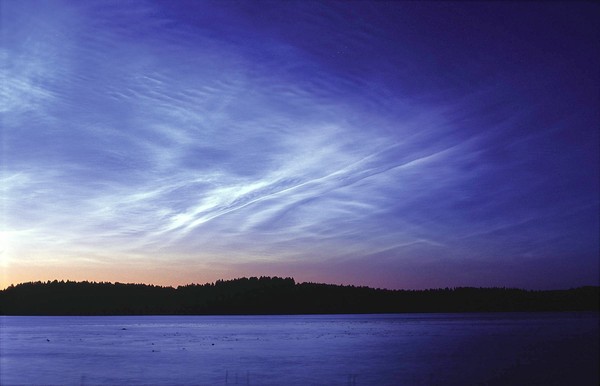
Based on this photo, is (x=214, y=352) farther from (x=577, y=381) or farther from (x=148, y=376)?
(x=577, y=381)

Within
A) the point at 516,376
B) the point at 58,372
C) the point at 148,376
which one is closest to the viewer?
the point at 516,376

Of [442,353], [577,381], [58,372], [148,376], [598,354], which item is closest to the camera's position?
[577,381]

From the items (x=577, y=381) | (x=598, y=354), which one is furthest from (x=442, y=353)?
(x=577, y=381)

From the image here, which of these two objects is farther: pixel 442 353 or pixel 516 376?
pixel 442 353

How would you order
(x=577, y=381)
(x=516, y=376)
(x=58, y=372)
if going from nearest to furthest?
(x=577, y=381)
(x=516, y=376)
(x=58, y=372)

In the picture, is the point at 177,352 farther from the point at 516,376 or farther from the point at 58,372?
the point at 516,376

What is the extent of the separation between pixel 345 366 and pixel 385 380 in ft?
31.4

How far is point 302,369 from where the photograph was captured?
176 ft

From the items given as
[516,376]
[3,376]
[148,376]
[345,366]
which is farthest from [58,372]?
[516,376]

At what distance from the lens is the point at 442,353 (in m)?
70.2

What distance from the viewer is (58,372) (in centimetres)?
5334

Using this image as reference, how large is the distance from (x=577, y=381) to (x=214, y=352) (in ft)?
144

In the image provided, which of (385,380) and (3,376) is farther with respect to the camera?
(3,376)

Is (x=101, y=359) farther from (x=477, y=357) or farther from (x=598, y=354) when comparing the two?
(x=598, y=354)
